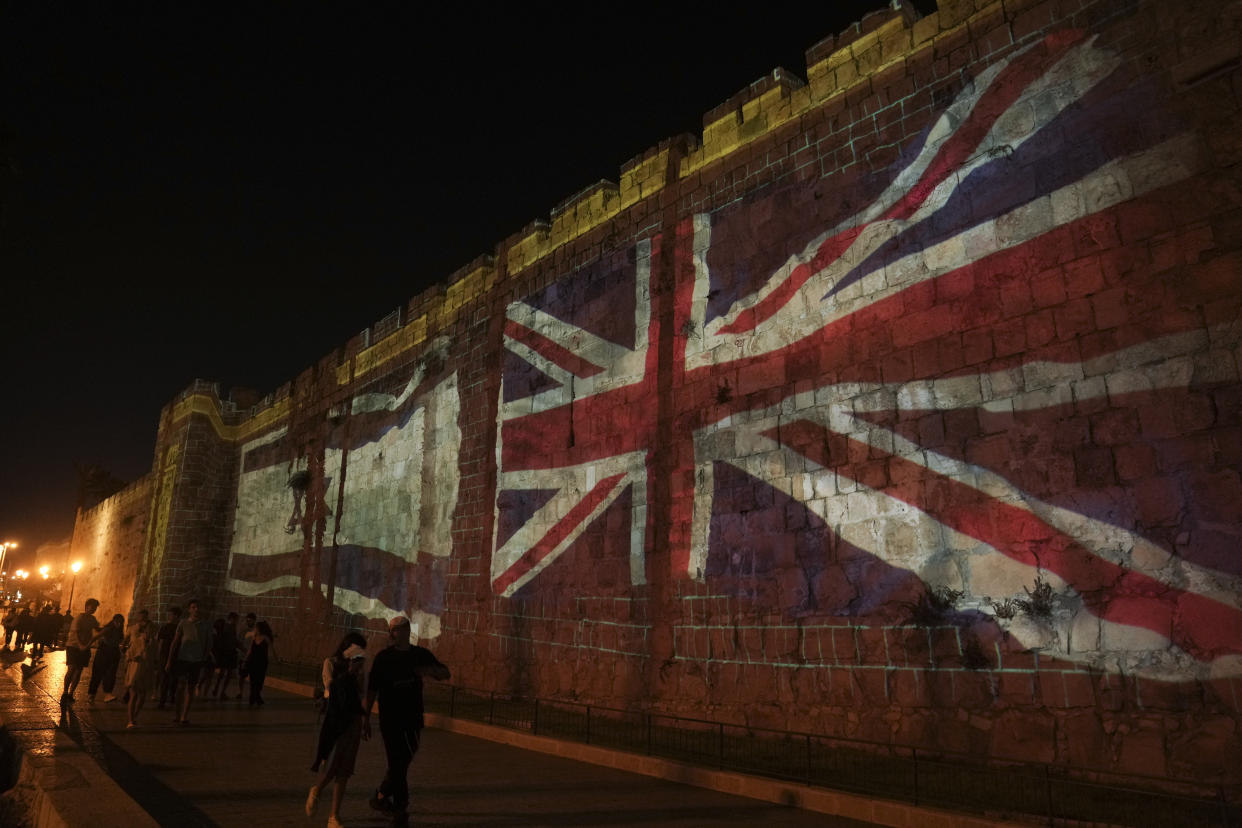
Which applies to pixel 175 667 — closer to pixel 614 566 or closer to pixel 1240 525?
pixel 614 566

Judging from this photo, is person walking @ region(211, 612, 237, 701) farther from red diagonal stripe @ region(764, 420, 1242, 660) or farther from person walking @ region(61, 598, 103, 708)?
red diagonal stripe @ region(764, 420, 1242, 660)

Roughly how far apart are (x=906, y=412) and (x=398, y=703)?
4929 millimetres

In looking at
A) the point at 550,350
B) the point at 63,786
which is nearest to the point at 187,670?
the point at 63,786

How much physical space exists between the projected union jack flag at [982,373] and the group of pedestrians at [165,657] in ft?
17.0

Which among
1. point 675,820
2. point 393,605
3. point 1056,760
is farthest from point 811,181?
point 393,605

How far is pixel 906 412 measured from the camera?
23.2ft

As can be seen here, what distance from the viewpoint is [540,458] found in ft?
36.9

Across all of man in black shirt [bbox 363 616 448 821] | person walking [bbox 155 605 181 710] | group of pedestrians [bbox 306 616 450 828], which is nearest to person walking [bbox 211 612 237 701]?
person walking [bbox 155 605 181 710]

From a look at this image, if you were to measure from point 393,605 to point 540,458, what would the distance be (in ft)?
16.3

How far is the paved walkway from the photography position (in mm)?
5078

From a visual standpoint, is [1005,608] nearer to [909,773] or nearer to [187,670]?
[909,773]

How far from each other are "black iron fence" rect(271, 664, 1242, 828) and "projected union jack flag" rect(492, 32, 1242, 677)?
2.90ft

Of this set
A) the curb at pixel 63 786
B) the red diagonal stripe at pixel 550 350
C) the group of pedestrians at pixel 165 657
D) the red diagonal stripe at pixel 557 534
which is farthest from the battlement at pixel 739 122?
the curb at pixel 63 786

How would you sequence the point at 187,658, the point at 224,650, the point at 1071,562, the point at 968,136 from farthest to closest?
1. the point at 224,650
2. the point at 187,658
3. the point at 968,136
4. the point at 1071,562
